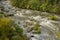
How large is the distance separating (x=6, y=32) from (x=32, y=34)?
4727mm

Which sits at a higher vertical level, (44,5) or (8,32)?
(8,32)

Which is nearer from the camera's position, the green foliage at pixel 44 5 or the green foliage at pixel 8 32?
the green foliage at pixel 8 32

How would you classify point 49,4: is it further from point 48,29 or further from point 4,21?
point 4,21

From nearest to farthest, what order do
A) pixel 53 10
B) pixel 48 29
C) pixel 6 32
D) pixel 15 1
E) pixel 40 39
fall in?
1. pixel 6 32
2. pixel 40 39
3. pixel 48 29
4. pixel 53 10
5. pixel 15 1

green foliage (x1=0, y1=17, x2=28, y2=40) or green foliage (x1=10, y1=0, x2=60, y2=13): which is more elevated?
green foliage (x1=0, y1=17, x2=28, y2=40)

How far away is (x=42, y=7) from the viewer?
30.8 metres

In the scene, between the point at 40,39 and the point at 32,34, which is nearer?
the point at 40,39

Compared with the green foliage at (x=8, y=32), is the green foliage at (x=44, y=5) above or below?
below

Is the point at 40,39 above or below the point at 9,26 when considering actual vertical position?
below

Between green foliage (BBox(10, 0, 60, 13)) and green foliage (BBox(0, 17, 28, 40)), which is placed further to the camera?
green foliage (BBox(10, 0, 60, 13))

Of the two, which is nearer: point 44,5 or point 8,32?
point 8,32

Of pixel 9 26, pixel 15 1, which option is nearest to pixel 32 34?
pixel 9 26

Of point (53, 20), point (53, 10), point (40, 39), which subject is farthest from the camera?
point (53, 10)

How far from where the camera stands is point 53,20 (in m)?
23.0
